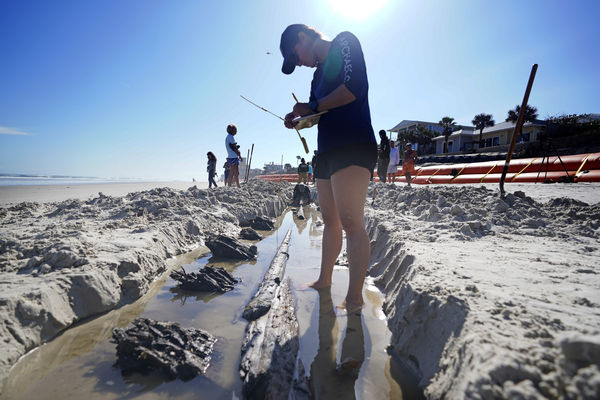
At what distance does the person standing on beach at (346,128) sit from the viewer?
191 centimetres

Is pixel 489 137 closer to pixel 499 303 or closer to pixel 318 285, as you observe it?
pixel 318 285

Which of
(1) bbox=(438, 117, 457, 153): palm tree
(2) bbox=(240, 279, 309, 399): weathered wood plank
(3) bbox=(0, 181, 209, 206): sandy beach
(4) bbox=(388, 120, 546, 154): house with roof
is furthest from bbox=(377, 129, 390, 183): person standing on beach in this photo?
(1) bbox=(438, 117, 457, 153): palm tree

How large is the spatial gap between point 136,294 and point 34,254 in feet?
3.01

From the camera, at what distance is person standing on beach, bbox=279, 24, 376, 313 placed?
191 cm

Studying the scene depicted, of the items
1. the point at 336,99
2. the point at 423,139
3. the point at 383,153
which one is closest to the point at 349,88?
the point at 336,99

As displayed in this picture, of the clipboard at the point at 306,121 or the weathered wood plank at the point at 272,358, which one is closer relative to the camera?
the weathered wood plank at the point at 272,358

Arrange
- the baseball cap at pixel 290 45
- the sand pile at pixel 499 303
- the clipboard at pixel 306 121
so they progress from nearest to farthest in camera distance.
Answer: the sand pile at pixel 499 303, the clipboard at pixel 306 121, the baseball cap at pixel 290 45

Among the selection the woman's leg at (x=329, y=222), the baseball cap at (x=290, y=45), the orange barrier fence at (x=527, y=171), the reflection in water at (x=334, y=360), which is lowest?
the reflection in water at (x=334, y=360)

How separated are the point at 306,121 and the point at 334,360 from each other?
1.68 metres

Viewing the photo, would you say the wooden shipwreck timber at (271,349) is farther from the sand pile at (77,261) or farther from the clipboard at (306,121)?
the clipboard at (306,121)

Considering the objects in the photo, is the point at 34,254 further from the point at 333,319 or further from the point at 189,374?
the point at 333,319

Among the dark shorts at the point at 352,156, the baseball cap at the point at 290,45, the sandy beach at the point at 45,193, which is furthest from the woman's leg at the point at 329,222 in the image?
the sandy beach at the point at 45,193

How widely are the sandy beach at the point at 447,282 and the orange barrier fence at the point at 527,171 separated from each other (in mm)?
4021

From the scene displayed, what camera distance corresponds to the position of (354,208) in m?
1.97
